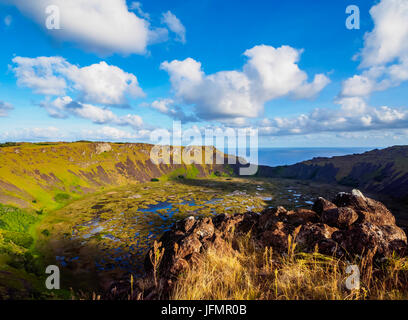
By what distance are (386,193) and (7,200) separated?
11687 cm

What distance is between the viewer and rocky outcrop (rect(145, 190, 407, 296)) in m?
6.46

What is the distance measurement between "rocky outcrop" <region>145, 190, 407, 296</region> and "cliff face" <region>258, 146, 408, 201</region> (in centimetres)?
7761

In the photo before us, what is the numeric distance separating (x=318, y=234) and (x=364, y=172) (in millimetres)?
116326

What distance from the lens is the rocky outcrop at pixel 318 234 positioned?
6457mm

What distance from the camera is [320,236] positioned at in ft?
24.5

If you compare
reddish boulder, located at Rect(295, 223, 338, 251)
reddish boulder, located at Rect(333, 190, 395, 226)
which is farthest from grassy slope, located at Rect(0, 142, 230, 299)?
reddish boulder, located at Rect(333, 190, 395, 226)

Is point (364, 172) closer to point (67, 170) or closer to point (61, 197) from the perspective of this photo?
point (61, 197)

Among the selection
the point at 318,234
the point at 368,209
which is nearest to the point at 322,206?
the point at 368,209

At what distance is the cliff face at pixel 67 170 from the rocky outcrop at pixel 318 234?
52.3m

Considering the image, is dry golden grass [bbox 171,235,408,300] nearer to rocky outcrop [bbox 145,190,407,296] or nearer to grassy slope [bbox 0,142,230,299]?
rocky outcrop [bbox 145,190,407,296]

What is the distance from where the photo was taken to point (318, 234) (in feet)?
24.8
